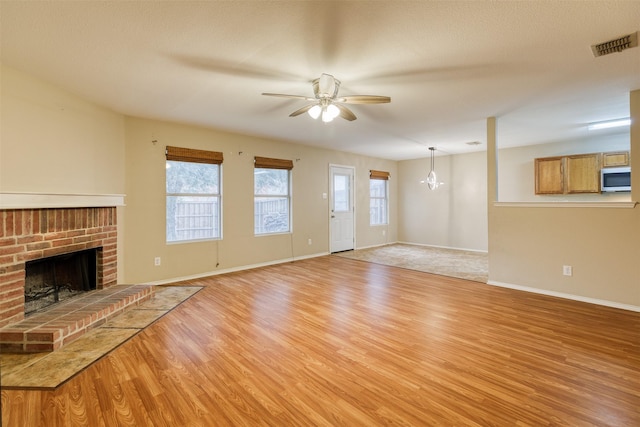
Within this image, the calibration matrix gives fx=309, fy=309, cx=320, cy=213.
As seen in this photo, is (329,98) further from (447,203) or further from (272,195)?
(447,203)

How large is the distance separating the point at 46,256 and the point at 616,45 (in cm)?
524

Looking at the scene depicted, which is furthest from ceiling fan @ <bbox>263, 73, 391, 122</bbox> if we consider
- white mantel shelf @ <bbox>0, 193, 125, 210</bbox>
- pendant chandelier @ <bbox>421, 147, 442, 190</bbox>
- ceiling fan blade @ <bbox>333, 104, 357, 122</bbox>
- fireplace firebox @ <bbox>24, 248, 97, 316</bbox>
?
pendant chandelier @ <bbox>421, 147, 442, 190</bbox>

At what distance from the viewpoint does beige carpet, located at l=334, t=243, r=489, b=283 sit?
5.15 metres

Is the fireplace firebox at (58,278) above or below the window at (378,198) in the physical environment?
below

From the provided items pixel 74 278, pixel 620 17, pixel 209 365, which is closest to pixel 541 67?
pixel 620 17

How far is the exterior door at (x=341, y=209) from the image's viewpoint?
275 inches

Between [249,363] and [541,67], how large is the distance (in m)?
3.59

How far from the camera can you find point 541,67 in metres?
2.83

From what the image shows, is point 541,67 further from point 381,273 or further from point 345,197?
point 345,197

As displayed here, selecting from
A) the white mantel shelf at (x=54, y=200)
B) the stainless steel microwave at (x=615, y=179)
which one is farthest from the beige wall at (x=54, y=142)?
the stainless steel microwave at (x=615, y=179)

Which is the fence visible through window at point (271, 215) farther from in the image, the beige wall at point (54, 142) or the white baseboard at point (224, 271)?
the beige wall at point (54, 142)

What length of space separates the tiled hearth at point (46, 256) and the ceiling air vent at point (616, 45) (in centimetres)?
491

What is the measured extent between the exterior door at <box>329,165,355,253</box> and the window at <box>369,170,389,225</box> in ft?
2.62

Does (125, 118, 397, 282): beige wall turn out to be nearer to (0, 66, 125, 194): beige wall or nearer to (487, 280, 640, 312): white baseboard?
(0, 66, 125, 194): beige wall
